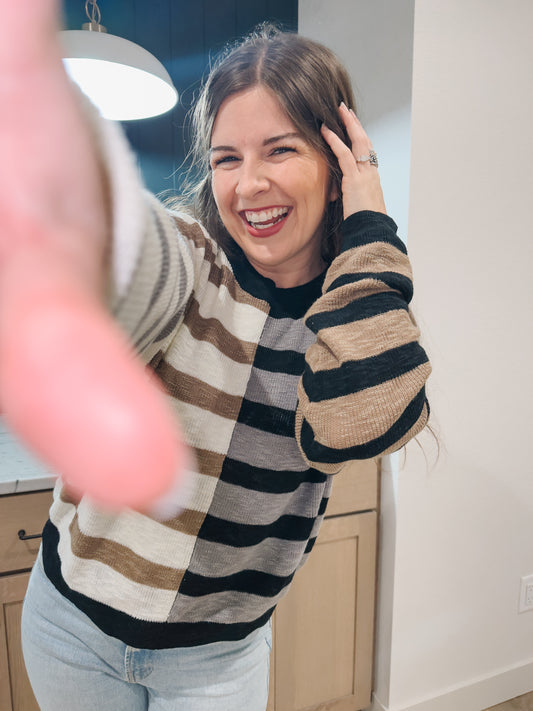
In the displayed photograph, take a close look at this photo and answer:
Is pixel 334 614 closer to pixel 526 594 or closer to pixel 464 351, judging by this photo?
pixel 526 594

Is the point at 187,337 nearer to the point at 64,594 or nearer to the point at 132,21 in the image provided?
the point at 64,594

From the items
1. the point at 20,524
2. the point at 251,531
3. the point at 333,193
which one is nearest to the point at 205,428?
the point at 251,531

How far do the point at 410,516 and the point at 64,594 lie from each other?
2.98ft

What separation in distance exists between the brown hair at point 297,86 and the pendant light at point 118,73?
21 cm

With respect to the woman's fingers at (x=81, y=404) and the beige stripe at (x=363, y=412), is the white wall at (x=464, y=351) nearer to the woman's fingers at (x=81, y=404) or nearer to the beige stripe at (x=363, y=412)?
the beige stripe at (x=363, y=412)

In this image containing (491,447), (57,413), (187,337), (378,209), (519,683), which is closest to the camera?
(57,413)

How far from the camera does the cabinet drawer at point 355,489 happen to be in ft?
4.01

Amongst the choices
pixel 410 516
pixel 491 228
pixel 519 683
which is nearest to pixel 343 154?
pixel 491 228

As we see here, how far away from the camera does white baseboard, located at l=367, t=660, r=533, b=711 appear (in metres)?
1.35

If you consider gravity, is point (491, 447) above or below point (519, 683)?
above

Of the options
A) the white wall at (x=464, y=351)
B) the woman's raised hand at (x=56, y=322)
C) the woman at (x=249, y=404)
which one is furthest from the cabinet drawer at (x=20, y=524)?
the woman's raised hand at (x=56, y=322)

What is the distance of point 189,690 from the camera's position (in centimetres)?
58

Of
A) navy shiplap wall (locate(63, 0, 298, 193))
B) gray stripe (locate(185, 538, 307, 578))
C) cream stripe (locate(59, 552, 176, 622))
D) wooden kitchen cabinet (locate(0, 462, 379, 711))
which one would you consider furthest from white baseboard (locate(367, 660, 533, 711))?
navy shiplap wall (locate(63, 0, 298, 193))

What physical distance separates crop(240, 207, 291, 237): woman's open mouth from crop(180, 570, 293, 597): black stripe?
389 millimetres
